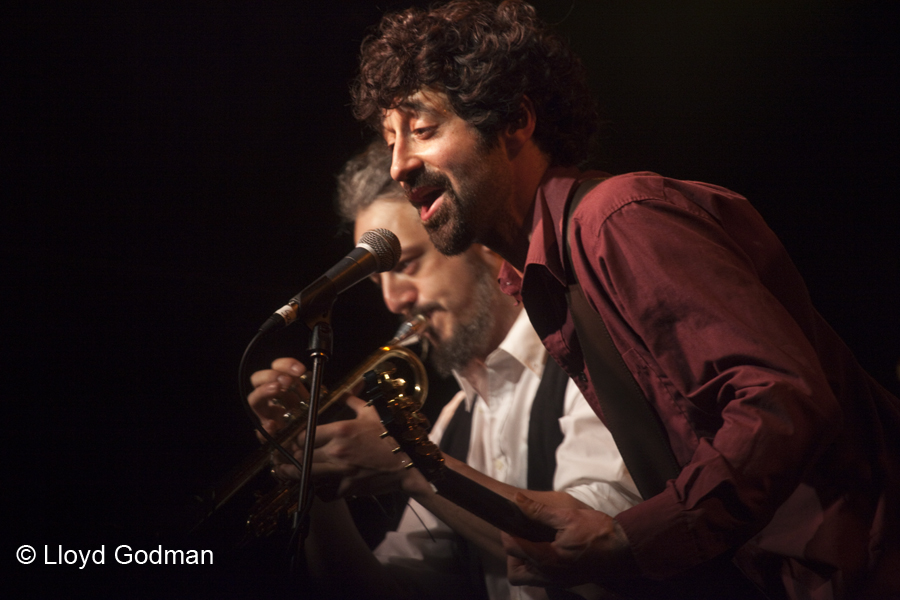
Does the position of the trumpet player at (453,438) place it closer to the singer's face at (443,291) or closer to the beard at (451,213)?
the singer's face at (443,291)

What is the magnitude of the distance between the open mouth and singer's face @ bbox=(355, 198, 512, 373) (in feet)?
3.97

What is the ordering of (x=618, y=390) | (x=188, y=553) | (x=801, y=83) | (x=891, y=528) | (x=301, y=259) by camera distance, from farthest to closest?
(x=301, y=259)
(x=801, y=83)
(x=188, y=553)
(x=618, y=390)
(x=891, y=528)

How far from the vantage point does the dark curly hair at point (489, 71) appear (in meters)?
2.12

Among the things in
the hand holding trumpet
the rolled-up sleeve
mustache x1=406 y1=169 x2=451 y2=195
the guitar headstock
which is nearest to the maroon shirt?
the rolled-up sleeve

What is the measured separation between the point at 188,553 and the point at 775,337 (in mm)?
2358

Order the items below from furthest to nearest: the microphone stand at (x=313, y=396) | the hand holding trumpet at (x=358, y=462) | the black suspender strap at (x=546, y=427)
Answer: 1. the black suspender strap at (x=546, y=427)
2. the hand holding trumpet at (x=358, y=462)
3. the microphone stand at (x=313, y=396)

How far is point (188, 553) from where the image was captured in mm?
2408

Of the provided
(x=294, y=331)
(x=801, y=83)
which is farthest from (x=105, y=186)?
(x=801, y=83)

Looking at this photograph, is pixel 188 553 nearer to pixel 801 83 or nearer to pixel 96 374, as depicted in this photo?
pixel 96 374

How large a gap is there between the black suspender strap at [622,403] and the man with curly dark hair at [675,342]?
10mm

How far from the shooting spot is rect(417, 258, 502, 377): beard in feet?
10.8

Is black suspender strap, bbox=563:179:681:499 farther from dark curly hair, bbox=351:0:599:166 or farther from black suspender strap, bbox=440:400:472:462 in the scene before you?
black suspender strap, bbox=440:400:472:462

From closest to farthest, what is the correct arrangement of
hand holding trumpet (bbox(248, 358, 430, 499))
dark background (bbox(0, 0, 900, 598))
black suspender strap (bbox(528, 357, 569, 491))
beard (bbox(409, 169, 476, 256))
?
beard (bbox(409, 169, 476, 256)), hand holding trumpet (bbox(248, 358, 430, 499)), dark background (bbox(0, 0, 900, 598)), black suspender strap (bbox(528, 357, 569, 491))

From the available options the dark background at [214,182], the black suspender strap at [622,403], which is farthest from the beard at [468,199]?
the dark background at [214,182]
